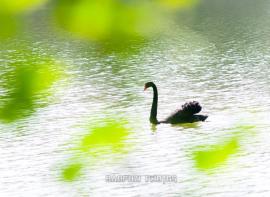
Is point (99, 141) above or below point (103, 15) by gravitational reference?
below

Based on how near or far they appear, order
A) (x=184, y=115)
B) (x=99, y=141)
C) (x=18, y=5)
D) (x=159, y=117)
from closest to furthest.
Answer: (x=18, y=5) < (x=99, y=141) < (x=184, y=115) < (x=159, y=117)

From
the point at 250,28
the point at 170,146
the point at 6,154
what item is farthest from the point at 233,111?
the point at 250,28

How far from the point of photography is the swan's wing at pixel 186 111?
1367cm

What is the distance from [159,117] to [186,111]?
24.4 inches

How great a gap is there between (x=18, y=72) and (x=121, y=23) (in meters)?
0.21

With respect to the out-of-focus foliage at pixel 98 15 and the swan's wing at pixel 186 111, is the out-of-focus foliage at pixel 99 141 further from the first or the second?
the swan's wing at pixel 186 111

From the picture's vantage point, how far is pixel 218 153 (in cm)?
173

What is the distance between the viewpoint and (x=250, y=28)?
26266mm

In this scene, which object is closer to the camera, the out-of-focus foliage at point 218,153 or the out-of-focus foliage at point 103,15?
the out-of-focus foliage at point 103,15

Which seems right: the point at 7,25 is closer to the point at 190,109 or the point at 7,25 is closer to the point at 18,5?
the point at 18,5

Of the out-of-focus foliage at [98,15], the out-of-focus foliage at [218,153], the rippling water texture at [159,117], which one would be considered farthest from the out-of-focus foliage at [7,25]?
the out-of-focus foliage at [218,153]

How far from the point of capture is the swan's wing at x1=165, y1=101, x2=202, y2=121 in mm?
13672

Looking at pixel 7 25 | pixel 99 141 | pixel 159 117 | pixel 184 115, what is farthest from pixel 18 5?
pixel 159 117

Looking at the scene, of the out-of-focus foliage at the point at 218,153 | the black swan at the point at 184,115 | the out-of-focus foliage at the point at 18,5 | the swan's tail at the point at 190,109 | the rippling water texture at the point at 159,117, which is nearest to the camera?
the out-of-focus foliage at the point at 18,5
